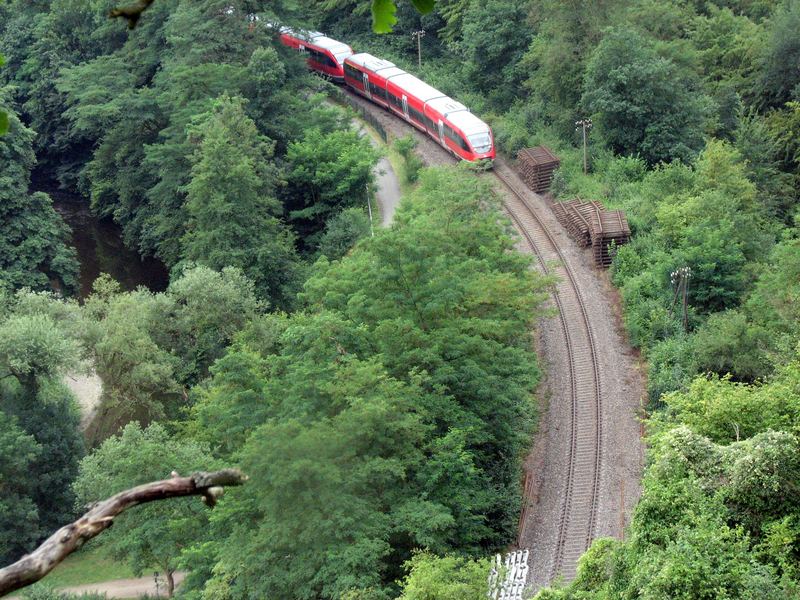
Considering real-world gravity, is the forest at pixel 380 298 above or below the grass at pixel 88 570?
above

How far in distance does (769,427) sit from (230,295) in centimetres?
2610

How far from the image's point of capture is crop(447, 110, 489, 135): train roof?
173ft

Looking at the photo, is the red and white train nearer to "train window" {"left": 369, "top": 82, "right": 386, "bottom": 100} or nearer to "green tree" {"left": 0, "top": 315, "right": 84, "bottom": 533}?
"train window" {"left": 369, "top": 82, "right": 386, "bottom": 100}

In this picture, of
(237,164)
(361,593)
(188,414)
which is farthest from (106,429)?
(361,593)

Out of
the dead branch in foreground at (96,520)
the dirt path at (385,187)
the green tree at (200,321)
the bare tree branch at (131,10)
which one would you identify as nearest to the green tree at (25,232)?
the green tree at (200,321)

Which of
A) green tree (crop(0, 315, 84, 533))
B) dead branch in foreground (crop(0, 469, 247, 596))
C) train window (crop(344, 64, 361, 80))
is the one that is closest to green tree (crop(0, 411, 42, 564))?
green tree (crop(0, 315, 84, 533))

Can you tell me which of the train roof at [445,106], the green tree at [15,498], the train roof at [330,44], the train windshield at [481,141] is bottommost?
the green tree at [15,498]

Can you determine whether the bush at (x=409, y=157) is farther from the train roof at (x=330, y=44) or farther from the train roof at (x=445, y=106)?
the train roof at (x=330, y=44)

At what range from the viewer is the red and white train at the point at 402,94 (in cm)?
5294

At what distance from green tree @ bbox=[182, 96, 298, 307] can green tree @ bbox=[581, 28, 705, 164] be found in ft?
54.7

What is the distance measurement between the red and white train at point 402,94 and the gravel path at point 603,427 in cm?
893

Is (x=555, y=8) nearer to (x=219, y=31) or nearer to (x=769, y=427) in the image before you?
(x=219, y=31)

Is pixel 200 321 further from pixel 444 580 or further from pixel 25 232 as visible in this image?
pixel 444 580

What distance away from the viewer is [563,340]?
4072 centimetres
